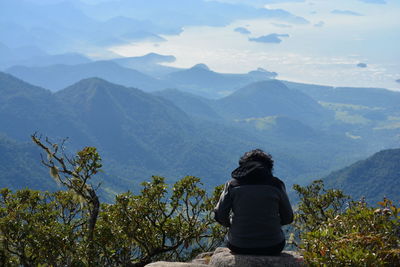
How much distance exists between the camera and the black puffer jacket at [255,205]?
1096 cm

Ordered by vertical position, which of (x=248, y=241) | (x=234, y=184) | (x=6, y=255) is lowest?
(x=6, y=255)

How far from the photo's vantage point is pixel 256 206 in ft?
36.0

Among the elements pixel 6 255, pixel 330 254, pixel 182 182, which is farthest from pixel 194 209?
pixel 330 254

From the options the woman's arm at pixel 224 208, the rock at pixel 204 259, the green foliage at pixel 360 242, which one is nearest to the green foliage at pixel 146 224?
the rock at pixel 204 259

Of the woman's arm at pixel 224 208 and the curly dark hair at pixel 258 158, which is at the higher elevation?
the curly dark hair at pixel 258 158

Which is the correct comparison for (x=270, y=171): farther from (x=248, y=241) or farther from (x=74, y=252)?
(x=74, y=252)

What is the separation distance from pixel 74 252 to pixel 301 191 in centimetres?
1467

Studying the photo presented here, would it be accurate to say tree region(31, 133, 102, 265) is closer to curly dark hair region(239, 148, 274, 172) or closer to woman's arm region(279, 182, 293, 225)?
curly dark hair region(239, 148, 274, 172)

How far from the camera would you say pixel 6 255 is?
1798 centimetres

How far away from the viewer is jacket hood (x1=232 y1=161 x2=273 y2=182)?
432 inches

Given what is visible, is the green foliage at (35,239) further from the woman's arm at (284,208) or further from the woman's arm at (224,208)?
the woman's arm at (284,208)

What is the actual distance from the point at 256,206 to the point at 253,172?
2.89 ft

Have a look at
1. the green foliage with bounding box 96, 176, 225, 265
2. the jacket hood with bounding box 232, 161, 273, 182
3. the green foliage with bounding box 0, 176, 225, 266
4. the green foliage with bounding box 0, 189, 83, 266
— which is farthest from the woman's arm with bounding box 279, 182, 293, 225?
the green foliage with bounding box 0, 189, 83, 266

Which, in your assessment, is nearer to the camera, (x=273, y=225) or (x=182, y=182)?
(x=273, y=225)
